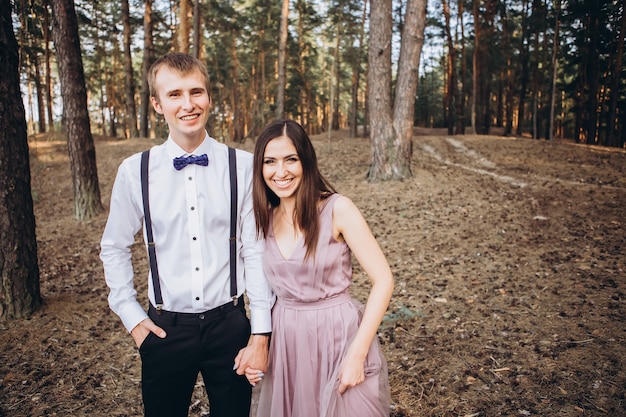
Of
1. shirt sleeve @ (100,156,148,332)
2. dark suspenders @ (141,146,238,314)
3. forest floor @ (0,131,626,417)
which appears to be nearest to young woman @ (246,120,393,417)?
dark suspenders @ (141,146,238,314)

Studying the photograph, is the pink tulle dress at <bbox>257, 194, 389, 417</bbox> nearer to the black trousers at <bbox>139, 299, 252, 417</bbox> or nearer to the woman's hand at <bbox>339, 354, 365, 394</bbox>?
the woman's hand at <bbox>339, 354, 365, 394</bbox>

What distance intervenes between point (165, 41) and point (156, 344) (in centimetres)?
2582

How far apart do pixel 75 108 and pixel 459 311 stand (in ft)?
28.9

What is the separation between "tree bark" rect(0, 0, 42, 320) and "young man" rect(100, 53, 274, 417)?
331 cm

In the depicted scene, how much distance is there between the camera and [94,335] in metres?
4.98

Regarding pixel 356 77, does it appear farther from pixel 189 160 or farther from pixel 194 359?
pixel 194 359

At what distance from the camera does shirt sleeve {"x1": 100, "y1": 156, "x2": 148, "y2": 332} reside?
7.18ft

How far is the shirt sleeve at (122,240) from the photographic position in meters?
2.19

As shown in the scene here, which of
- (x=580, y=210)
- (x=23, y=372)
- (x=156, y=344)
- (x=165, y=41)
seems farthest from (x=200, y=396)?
(x=165, y=41)

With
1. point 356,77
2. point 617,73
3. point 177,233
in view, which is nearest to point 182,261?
point 177,233

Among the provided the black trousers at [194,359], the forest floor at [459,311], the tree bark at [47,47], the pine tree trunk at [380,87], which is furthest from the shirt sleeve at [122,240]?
the pine tree trunk at [380,87]

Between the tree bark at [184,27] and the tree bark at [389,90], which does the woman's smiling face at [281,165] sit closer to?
the tree bark at [389,90]

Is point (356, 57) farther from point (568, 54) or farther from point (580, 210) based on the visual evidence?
point (580, 210)

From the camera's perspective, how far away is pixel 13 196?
183 inches
